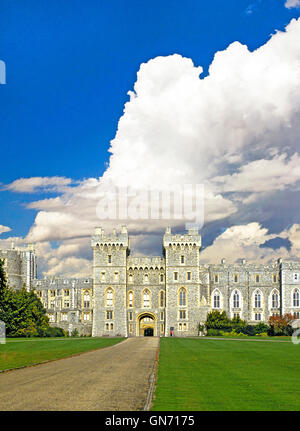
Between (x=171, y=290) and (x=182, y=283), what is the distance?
87.0 inches

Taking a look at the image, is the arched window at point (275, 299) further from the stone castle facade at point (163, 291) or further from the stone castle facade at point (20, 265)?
the stone castle facade at point (20, 265)

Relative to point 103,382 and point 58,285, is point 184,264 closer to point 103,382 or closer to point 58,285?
point 58,285

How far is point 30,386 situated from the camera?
20.3 metres

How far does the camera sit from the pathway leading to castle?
54.0 feet

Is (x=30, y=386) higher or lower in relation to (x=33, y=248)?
lower

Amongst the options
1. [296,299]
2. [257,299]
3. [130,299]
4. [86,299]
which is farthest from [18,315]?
[296,299]

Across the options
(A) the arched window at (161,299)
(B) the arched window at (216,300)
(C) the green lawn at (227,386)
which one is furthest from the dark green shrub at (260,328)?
(C) the green lawn at (227,386)

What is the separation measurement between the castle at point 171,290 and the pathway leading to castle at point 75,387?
64.9m

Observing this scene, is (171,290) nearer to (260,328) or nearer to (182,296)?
(182,296)

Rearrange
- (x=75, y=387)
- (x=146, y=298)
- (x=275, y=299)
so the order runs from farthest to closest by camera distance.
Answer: (x=275, y=299)
(x=146, y=298)
(x=75, y=387)

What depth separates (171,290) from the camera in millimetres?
94125

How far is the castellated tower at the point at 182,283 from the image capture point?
92875 millimetres
